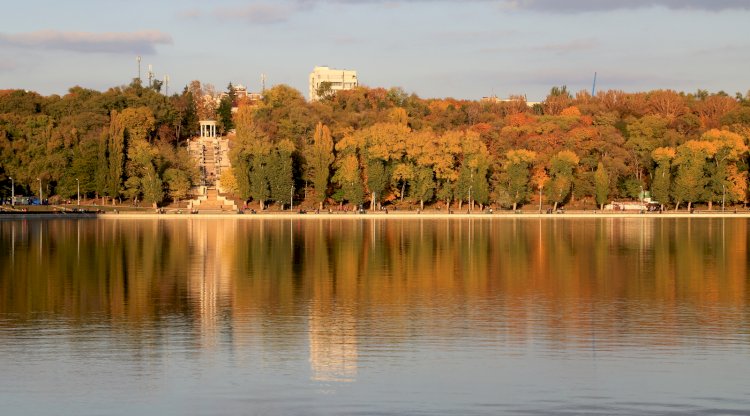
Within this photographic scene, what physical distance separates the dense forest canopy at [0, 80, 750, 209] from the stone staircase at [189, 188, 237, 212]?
4.83ft

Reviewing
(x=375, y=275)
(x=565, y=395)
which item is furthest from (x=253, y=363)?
(x=375, y=275)

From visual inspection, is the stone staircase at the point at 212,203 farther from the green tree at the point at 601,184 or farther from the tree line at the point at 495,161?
the green tree at the point at 601,184

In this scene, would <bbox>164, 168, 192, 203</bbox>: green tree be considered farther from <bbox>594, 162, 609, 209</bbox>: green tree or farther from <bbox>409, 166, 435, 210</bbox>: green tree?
<bbox>594, 162, 609, 209</bbox>: green tree

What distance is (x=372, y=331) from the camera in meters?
24.7

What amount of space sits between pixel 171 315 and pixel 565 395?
12922mm

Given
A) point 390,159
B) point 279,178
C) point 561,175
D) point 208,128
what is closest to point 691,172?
point 561,175

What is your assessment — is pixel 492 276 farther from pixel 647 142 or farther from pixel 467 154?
pixel 647 142

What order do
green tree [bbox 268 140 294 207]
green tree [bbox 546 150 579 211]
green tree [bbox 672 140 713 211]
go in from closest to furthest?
green tree [bbox 546 150 579 211] < green tree [bbox 672 140 713 211] < green tree [bbox 268 140 294 207]

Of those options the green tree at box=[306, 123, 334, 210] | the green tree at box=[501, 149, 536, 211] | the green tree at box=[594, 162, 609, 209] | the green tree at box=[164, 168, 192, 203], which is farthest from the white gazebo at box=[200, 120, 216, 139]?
the green tree at box=[594, 162, 609, 209]

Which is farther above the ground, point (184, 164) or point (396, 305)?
point (184, 164)

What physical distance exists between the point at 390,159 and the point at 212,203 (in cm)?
1772

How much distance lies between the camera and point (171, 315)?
27.5 metres

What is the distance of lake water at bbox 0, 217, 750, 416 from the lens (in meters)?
18.0

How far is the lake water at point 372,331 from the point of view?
1803 cm
